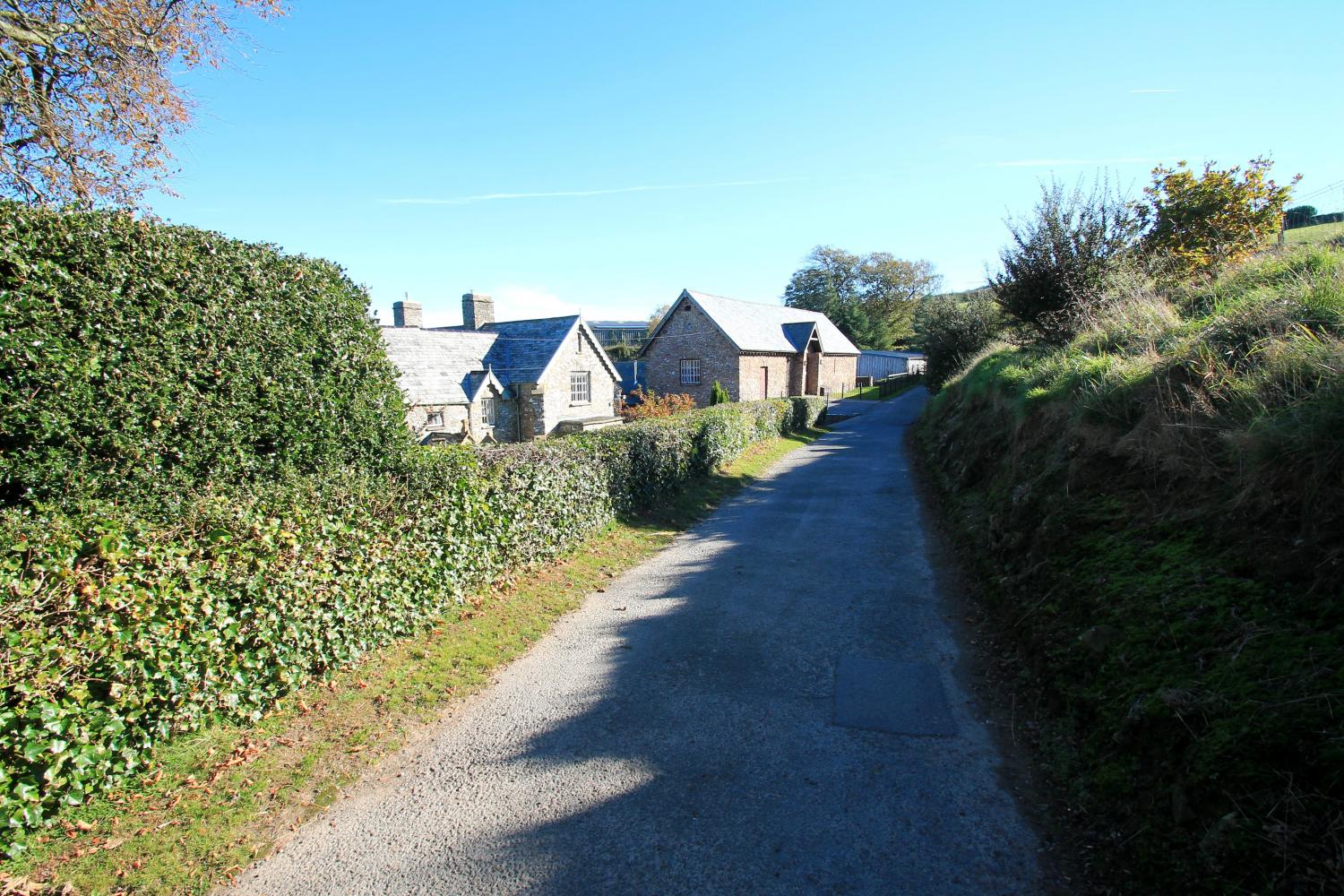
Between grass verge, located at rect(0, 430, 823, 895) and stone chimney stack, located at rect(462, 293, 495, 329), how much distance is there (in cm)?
2867

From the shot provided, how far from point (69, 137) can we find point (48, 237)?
6302mm

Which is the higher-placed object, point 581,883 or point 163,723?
point 163,723

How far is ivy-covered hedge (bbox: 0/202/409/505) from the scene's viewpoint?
475 cm

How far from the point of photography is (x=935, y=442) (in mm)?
17875

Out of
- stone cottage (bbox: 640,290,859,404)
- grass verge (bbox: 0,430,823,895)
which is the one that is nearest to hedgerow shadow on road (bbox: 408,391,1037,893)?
grass verge (bbox: 0,430,823,895)

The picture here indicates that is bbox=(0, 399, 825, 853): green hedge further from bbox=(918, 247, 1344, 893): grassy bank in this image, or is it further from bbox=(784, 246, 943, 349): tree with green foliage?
bbox=(784, 246, 943, 349): tree with green foliage

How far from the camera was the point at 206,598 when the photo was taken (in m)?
4.16

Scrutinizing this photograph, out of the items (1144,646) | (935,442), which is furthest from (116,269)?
(935,442)

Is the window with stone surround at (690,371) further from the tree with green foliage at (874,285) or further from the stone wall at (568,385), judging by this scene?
the tree with green foliage at (874,285)

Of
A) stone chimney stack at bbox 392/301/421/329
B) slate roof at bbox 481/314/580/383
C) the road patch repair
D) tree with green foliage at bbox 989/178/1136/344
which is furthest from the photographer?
stone chimney stack at bbox 392/301/421/329

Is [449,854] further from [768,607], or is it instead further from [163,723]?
[768,607]

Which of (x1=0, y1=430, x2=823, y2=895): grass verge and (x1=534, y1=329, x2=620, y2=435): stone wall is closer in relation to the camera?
(x1=0, y1=430, x2=823, y2=895): grass verge

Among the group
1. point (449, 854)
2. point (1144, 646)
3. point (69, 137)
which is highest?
point (69, 137)

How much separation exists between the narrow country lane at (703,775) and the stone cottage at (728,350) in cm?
2779
